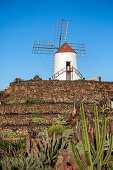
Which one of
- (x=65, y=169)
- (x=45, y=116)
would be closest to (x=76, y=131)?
(x=65, y=169)

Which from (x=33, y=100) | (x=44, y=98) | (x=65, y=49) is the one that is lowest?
(x=33, y=100)

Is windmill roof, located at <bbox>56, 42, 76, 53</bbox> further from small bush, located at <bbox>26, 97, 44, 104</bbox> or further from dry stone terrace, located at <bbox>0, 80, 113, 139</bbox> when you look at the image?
small bush, located at <bbox>26, 97, 44, 104</bbox>

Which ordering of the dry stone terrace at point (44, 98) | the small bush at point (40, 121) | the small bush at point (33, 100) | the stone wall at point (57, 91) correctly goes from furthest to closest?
the stone wall at point (57, 91), the small bush at point (33, 100), the dry stone terrace at point (44, 98), the small bush at point (40, 121)

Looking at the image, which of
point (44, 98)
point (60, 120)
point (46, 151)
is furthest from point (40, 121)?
point (46, 151)

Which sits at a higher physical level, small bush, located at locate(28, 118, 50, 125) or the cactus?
small bush, located at locate(28, 118, 50, 125)

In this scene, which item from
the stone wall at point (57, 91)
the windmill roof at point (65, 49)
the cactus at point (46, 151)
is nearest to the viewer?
the cactus at point (46, 151)

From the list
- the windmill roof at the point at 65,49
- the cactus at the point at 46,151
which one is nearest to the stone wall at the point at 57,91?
the windmill roof at the point at 65,49

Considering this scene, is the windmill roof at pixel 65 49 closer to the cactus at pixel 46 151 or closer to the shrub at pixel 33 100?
the shrub at pixel 33 100

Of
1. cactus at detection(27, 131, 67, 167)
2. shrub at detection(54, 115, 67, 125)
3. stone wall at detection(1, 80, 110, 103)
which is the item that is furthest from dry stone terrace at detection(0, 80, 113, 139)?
cactus at detection(27, 131, 67, 167)

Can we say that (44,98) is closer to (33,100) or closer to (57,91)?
(33,100)

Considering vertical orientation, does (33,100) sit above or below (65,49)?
below

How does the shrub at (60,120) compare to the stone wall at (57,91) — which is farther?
the stone wall at (57,91)

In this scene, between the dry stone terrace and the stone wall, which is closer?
the dry stone terrace

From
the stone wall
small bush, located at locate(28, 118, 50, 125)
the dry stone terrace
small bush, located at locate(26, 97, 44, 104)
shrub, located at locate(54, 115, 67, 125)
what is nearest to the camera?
shrub, located at locate(54, 115, 67, 125)
